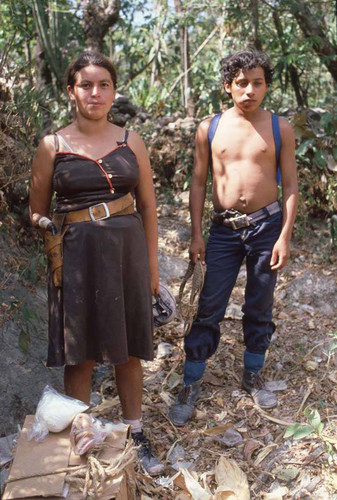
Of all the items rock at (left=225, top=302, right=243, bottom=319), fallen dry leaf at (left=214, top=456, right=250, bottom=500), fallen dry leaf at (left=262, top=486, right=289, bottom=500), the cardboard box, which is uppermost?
the cardboard box

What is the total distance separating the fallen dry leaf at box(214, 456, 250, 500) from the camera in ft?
8.60

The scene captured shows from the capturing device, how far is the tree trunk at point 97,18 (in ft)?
20.8

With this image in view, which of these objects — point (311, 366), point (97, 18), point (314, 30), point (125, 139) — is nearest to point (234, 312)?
point (311, 366)

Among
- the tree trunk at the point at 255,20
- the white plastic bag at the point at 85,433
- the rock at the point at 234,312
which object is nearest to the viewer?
the white plastic bag at the point at 85,433

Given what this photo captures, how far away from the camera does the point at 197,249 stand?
3268 mm

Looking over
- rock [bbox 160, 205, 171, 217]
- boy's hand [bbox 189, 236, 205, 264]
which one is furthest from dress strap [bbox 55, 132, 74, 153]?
rock [bbox 160, 205, 171, 217]

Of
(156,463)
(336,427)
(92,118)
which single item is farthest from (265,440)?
(92,118)

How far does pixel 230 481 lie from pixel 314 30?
4601 millimetres

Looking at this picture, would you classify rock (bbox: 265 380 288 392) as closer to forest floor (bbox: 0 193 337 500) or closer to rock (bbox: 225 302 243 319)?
forest floor (bbox: 0 193 337 500)

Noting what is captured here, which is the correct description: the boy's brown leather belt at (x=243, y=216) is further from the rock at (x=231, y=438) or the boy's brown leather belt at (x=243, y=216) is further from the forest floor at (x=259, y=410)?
the rock at (x=231, y=438)

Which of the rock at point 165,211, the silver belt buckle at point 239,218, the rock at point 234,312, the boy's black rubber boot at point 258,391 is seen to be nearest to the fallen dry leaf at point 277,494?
the boy's black rubber boot at point 258,391

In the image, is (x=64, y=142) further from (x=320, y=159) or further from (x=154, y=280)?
(x=320, y=159)

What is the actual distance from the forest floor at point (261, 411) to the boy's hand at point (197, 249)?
34.6 inches

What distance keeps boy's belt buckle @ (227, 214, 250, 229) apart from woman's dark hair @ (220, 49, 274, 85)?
0.78m
